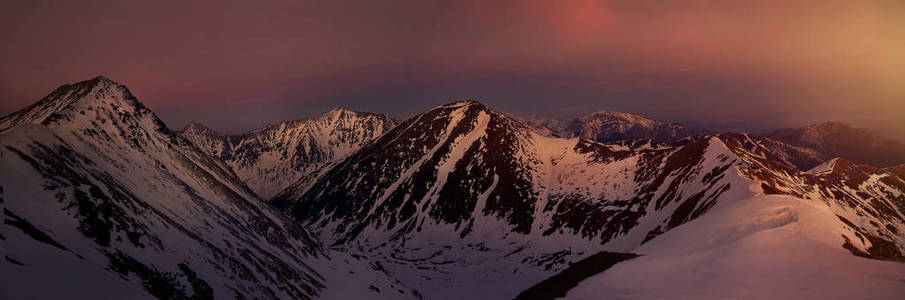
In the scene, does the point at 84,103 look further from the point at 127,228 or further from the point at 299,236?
the point at 127,228

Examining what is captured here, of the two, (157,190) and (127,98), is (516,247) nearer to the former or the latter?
(157,190)

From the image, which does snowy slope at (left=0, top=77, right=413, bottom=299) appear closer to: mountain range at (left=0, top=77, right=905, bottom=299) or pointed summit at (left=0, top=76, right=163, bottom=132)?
mountain range at (left=0, top=77, right=905, bottom=299)

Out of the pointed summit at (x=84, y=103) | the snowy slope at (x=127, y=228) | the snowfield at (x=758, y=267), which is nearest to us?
the snowfield at (x=758, y=267)

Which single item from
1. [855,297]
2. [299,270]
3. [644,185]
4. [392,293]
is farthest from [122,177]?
[644,185]

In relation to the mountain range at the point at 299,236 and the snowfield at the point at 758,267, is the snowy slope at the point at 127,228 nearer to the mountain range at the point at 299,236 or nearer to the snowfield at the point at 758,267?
the mountain range at the point at 299,236

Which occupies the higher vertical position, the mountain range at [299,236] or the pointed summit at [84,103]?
the pointed summit at [84,103]

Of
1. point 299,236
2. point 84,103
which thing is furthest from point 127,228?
point 84,103

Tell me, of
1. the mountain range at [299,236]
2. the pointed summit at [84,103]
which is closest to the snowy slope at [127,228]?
the mountain range at [299,236]

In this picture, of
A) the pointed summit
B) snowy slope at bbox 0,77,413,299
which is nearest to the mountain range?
snowy slope at bbox 0,77,413,299
